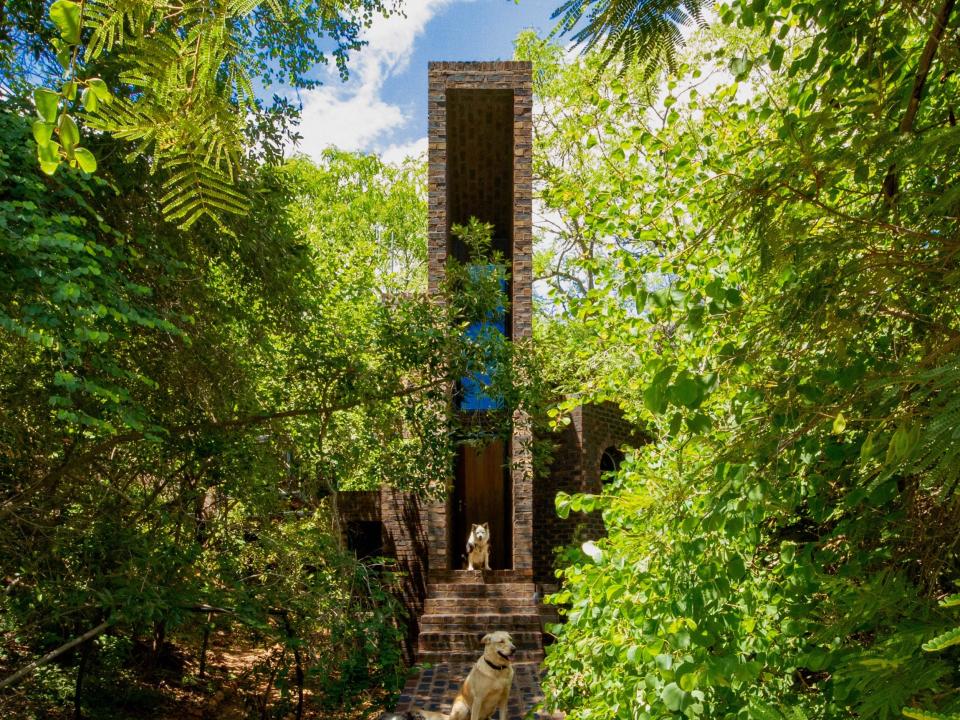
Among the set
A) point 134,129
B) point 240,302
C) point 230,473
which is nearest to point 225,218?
point 240,302

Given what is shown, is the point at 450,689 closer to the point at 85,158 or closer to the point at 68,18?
the point at 85,158

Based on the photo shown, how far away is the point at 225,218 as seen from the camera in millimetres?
6055

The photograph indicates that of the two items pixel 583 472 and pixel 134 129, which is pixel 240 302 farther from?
pixel 583 472

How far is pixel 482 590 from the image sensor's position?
30.5 feet

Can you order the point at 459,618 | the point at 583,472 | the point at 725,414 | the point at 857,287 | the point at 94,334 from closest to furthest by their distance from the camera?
the point at 857,287
the point at 725,414
the point at 94,334
the point at 459,618
the point at 583,472

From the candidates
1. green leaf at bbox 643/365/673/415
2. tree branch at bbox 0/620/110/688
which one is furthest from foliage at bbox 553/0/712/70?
tree branch at bbox 0/620/110/688

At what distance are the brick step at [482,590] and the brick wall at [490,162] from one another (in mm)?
249

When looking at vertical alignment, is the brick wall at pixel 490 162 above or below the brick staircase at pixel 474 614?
above

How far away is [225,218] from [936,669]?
224 inches

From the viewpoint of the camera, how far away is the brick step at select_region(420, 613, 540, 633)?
888 cm

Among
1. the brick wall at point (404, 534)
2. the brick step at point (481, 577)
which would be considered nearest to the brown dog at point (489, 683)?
the brick step at point (481, 577)

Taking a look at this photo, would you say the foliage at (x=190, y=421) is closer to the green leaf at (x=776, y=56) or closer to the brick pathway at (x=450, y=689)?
the brick pathway at (x=450, y=689)

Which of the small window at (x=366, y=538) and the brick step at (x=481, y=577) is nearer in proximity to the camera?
the brick step at (x=481, y=577)

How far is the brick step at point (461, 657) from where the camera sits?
855cm
